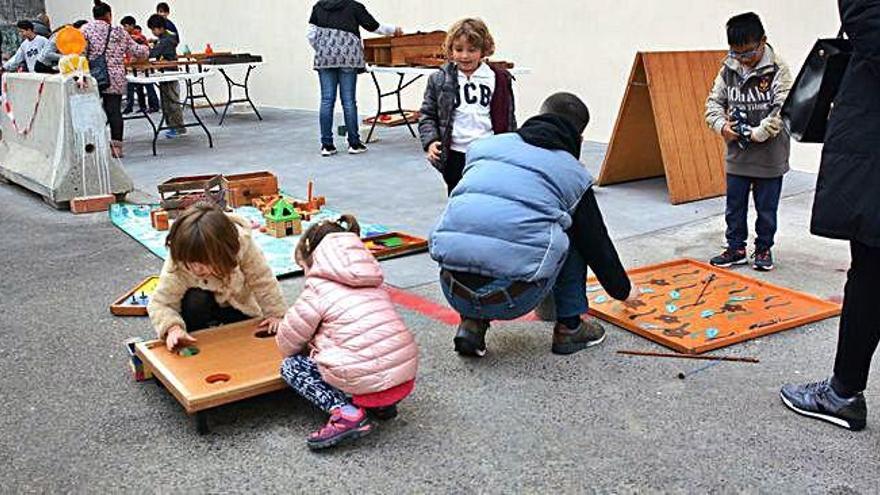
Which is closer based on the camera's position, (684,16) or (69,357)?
(69,357)

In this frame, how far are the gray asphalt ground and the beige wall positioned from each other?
10.3ft

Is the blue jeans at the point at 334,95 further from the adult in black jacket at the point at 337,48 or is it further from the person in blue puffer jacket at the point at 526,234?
the person in blue puffer jacket at the point at 526,234

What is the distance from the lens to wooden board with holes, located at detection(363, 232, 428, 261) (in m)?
4.92

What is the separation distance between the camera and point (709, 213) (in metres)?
5.82

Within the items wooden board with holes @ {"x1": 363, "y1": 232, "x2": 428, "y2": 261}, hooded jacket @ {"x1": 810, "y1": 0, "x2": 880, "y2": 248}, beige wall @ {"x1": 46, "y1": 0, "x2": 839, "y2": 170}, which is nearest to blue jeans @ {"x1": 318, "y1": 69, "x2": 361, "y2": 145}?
beige wall @ {"x1": 46, "y1": 0, "x2": 839, "y2": 170}

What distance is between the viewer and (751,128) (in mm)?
4430

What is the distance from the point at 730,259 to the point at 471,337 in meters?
1.90

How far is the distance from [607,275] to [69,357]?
2287 mm

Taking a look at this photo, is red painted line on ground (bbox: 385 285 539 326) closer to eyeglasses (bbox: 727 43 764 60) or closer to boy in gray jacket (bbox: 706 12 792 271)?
boy in gray jacket (bbox: 706 12 792 271)

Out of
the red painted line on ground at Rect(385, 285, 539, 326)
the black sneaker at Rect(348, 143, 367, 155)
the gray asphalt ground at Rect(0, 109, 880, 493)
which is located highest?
the black sneaker at Rect(348, 143, 367, 155)

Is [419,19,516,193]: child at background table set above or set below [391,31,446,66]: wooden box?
below

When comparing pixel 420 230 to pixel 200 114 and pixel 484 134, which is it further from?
pixel 200 114

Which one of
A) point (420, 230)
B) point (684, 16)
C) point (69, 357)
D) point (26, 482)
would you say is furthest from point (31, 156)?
point (684, 16)

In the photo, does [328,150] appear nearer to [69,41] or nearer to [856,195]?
[69,41]
